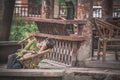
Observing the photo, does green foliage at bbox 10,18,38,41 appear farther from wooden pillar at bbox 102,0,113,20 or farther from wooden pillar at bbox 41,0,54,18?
wooden pillar at bbox 102,0,113,20

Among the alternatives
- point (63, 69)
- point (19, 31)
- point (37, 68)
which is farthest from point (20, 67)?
point (19, 31)

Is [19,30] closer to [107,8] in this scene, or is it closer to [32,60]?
[107,8]

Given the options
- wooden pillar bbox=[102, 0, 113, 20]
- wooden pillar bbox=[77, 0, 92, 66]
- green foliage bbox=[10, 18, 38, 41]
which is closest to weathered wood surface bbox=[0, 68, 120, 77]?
wooden pillar bbox=[77, 0, 92, 66]

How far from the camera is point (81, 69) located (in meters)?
8.54

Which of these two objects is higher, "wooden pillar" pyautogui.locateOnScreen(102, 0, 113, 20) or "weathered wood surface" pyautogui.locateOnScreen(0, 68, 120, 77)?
"wooden pillar" pyautogui.locateOnScreen(102, 0, 113, 20)

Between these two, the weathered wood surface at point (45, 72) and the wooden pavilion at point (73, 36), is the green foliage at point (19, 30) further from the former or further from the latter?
the weathered wood surface at point (45, 72)

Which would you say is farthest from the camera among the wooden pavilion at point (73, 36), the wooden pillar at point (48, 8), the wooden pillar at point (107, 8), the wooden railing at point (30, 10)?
the wooden railing at point (30, 10)

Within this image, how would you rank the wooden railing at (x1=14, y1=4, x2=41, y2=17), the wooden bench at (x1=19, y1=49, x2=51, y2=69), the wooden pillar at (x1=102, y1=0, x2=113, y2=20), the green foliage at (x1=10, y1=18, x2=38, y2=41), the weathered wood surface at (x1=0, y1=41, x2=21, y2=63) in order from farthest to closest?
1. the wooden railing at (x1=14, y1=4, x2=41, y2=17)
2. the wooden pillar at (x1=102, y1=0, x2=113, y2=20)
3. the green foliage at (x1=10, y1=18, x2=38, y2=41)
4. the weathered wood surface at (x1=0, y1=41, x2=21, y2=63)
5. the wooden bench at (x1=19, y1=49, x2=51, y2=69)

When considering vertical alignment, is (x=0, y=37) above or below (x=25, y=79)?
above

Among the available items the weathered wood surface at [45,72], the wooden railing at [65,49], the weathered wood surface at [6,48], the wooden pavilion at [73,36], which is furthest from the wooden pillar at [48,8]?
the weathered wood surface at [45,72]

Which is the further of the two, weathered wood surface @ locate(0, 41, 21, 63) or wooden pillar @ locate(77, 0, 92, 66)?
weathered wood surface @ locate(0, 41, 21, 63)

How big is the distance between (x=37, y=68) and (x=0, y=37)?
2084 mm

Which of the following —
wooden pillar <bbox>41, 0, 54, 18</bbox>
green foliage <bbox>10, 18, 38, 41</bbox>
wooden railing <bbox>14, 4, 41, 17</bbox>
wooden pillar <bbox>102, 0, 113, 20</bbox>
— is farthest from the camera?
wooden railing <bbox>14, 4, 41, 17</bbox>

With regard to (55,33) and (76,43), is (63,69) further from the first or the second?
(55,33)
